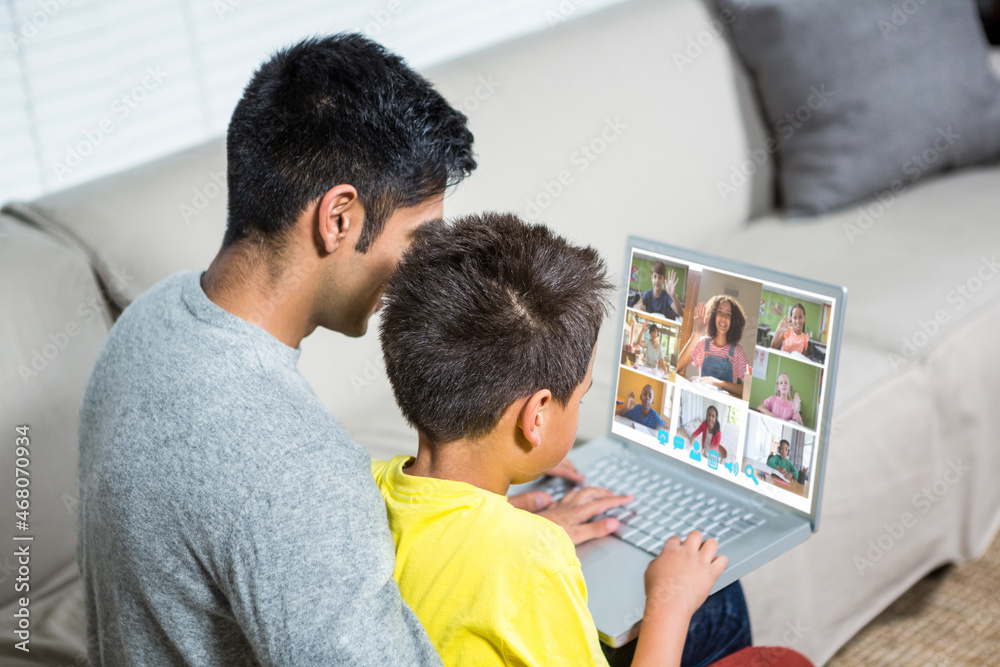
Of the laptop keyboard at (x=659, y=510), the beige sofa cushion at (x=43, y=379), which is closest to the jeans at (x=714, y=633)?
the laptop keyboard at (x=659, y=510)

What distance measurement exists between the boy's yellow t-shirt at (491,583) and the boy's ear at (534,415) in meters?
0.07

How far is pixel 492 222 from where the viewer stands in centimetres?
85

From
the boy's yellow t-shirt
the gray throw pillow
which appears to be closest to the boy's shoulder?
the boy's yellow t-shirt

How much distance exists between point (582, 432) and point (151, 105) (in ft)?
3.41

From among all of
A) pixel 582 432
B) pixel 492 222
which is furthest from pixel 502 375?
pixel 582 432

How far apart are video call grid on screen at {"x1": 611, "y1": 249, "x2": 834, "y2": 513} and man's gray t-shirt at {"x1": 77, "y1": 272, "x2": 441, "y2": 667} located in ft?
1.43

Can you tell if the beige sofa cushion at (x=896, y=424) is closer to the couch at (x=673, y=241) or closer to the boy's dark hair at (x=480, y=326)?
the couch at (x=673, y=241)

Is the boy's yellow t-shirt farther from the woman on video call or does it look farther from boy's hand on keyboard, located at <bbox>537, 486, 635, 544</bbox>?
the woman on video call

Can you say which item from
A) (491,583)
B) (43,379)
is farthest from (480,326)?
(43,379)

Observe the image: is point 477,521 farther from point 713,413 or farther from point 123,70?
point 123,70

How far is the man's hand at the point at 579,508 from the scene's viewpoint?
38.8 inches

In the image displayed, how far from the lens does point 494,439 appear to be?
0.82 meters

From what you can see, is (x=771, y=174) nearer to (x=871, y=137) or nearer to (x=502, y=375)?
(x=871, y=137)

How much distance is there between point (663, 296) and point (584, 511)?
27 centimetres
